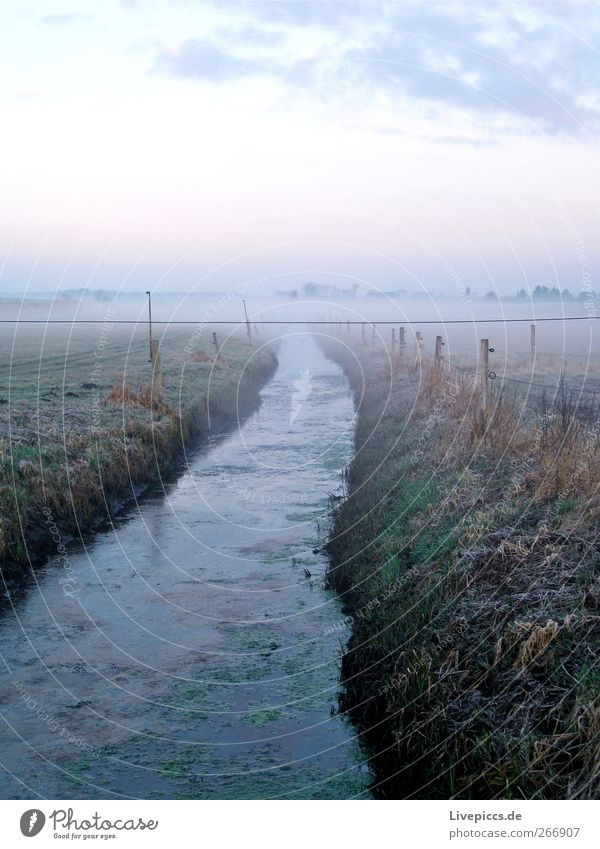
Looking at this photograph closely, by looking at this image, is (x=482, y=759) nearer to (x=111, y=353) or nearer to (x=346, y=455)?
(x=346, y=455)

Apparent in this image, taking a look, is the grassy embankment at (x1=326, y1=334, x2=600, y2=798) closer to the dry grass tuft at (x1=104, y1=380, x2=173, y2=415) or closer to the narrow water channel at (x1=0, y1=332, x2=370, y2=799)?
the narrow water channel at (x1=0, y1=332, x2=370, y2=799)

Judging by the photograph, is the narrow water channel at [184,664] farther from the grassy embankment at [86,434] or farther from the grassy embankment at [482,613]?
the grassy embankment at [86,434]

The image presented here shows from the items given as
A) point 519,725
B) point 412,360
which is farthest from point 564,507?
point 412,360

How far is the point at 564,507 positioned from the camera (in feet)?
36.8

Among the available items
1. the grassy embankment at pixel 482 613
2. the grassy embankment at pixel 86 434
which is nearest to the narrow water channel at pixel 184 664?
the grassy embankment at pixel 482 613

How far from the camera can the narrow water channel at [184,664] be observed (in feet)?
28.4

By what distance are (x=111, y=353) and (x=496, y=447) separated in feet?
131

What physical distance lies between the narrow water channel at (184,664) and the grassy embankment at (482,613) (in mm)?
622

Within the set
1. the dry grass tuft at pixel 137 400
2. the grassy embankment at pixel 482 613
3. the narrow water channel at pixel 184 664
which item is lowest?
the narrow water channel at pixel 184 664

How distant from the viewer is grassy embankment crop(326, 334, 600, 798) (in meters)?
7.51

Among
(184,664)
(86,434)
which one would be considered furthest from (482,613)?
(86,434)

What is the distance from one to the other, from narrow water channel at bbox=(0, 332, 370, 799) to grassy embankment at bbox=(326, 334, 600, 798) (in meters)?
0.62

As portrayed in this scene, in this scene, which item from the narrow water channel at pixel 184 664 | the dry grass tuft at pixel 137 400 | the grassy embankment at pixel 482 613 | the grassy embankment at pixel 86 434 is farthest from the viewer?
the dry grass tuft at pixel 137 400

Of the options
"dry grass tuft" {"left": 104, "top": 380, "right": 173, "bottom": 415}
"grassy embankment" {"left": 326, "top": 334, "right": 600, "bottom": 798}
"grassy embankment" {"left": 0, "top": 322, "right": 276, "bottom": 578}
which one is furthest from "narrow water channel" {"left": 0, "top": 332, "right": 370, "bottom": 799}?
"dry grass tuft" {"left": 104, "top": 380, "right": 173, "bottom": 415}
